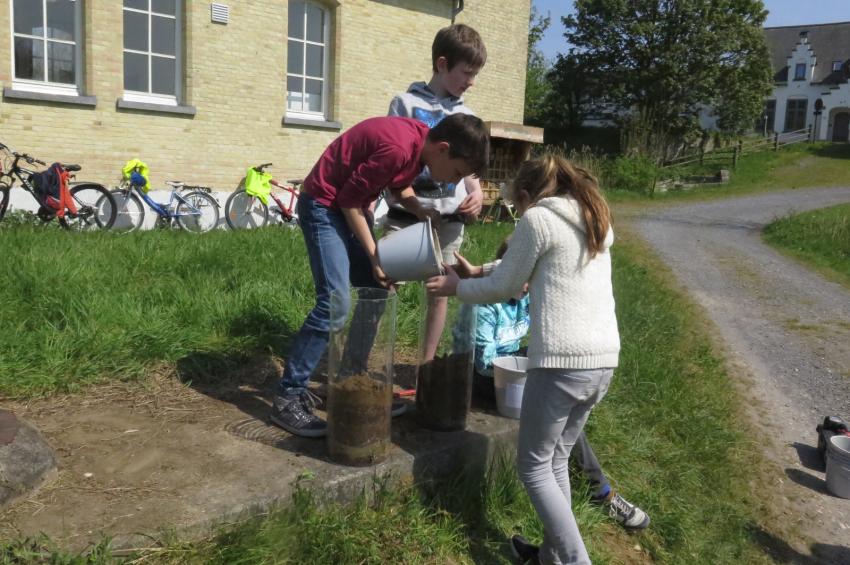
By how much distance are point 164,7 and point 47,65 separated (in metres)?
2.08

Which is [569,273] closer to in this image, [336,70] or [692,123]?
[336,70]

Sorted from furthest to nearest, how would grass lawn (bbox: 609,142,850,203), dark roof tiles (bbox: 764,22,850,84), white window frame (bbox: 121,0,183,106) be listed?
1. dark roof tiles (bbox: 764,22,850,84)
2. grass lawn (bbox: 609,142,850,203)
3. white window frame (bbox: 121,0,183,106)

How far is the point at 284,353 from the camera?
4684mm

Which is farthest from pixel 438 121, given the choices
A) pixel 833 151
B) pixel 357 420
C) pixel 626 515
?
pixel 833 151

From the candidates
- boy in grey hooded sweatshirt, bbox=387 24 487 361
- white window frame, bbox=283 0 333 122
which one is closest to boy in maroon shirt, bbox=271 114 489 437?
boy in grey hooded sweatshirt, bbox=387 24 487 361

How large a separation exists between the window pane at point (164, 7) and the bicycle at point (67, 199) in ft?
9.72

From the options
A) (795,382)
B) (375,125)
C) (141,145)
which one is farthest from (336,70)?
(375,125)

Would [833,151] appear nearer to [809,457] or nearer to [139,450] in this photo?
[809,457]

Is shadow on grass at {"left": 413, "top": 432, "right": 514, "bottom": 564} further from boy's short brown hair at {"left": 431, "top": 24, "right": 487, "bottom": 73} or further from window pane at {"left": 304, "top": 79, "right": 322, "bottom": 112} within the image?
window pane at {"left": 304, "top": 79, "right": 322, "bottom": 112}

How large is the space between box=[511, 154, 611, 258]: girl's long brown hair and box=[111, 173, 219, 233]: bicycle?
27.3 feet

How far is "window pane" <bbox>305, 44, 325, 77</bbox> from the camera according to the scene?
14.1m

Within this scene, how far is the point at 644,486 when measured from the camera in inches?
162

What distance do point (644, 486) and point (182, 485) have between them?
2.45 m

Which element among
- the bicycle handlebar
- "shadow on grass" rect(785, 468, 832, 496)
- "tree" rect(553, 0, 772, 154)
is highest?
"tree" rect(553, 0, 772, 154)
